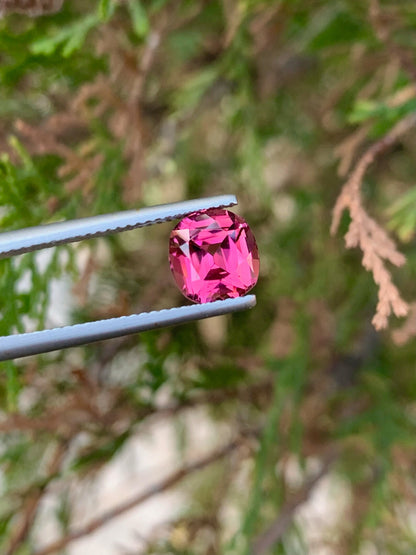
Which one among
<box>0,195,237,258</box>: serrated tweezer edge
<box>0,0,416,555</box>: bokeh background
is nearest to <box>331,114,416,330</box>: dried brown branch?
<box>0,0,416,555</box>: bokeh background

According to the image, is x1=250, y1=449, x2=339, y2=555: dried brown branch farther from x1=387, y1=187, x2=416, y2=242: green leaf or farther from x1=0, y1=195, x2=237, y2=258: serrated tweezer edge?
x1=0, y1=195, x2=237, y2=258: serrated tweezer edge

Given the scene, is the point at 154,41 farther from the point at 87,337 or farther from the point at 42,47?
the point at 87,337

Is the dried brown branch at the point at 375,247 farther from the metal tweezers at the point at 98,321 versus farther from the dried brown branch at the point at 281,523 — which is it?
the dried brown branch at the point at 281,523

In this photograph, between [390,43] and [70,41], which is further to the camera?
[390,43]

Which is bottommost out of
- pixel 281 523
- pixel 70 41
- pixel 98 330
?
pixel 281 523

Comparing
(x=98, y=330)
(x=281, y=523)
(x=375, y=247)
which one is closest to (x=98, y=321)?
(x=98, y=330)

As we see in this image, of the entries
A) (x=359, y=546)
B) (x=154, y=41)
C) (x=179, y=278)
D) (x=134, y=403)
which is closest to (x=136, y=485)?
(x=359, y=546)

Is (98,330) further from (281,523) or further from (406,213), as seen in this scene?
(281,523)
